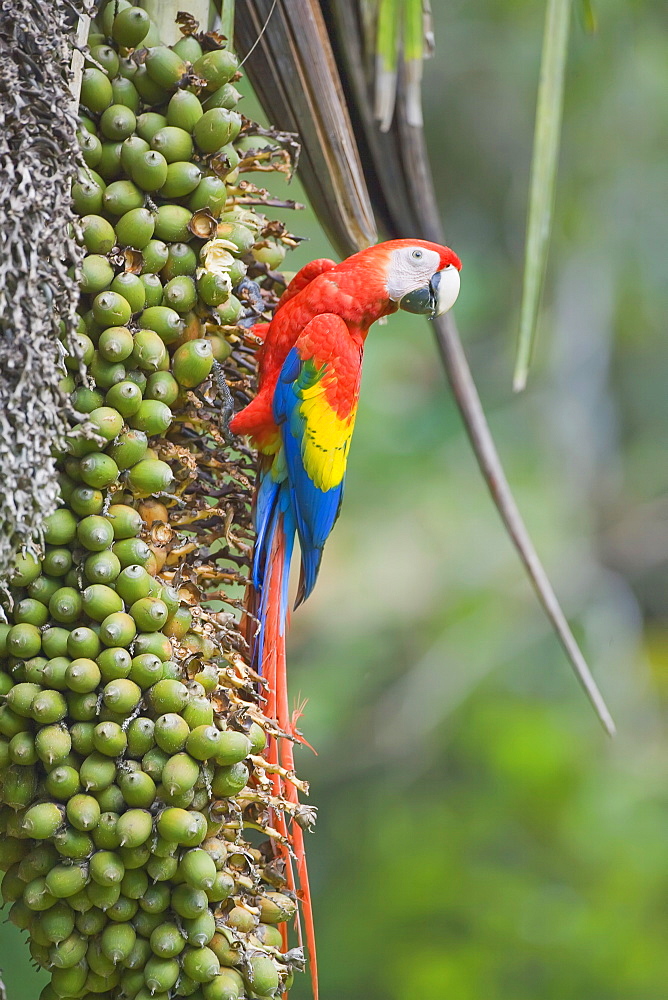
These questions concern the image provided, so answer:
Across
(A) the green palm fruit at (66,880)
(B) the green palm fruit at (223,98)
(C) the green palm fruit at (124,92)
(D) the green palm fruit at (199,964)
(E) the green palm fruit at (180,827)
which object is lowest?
(D) the green palm fruit at (199,964)

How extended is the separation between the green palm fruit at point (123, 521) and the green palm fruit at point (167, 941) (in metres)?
0.36

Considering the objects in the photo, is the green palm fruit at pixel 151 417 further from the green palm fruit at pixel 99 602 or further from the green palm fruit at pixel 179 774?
the green palm fruit at pixel 179 774

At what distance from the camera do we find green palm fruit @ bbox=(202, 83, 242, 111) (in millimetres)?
1037

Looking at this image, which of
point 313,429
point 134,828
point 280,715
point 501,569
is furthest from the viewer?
point 501,569

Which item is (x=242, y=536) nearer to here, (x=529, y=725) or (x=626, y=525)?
(x=529, y=725)

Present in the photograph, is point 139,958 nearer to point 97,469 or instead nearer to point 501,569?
point 97,469

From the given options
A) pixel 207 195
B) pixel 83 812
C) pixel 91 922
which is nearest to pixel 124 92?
pixel 207 195

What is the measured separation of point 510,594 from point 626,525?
0.55 m

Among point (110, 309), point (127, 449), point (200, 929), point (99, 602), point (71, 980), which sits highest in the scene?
point (110, 309)

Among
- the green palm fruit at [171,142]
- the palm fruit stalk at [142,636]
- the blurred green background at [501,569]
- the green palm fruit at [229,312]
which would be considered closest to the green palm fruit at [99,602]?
the palm fruit stalk at [142,636]

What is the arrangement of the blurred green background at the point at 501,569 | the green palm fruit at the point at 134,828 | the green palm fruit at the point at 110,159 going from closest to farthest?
1. the green palm fruit at the point at 134,828
2. the green palm fruit at the point at 110,159
3. the blurred green background at the point at 501,569

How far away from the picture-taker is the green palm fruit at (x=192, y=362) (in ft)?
3.32

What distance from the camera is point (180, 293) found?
3.32 feet

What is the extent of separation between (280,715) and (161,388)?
1.29 ft
